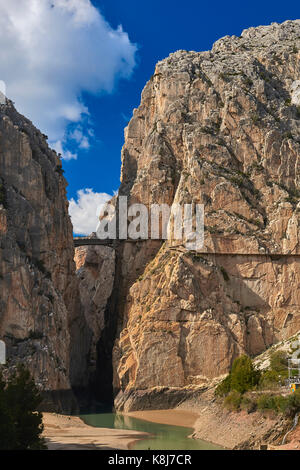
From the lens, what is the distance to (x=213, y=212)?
246 ft

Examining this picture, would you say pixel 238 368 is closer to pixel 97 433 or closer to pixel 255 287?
pixel 97 433

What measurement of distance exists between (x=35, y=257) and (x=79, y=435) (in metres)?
26.7

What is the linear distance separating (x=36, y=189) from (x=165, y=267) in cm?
1858

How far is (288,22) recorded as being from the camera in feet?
321

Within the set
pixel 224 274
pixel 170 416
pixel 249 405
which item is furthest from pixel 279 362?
pixel 224 274

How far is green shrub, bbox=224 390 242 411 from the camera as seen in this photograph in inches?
1841

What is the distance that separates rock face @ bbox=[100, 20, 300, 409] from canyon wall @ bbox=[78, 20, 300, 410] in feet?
0.46

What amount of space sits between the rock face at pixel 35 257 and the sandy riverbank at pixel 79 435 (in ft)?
21.0

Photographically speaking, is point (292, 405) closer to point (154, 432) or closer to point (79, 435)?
point (154, 432)

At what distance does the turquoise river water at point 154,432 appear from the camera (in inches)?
1716

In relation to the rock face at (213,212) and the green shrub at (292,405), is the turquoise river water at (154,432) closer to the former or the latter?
the rock face at (213,212)

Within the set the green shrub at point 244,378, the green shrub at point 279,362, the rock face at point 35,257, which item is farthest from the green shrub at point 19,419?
the green shrub at point 279,362

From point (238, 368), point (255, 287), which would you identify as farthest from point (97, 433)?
point (255, 287)

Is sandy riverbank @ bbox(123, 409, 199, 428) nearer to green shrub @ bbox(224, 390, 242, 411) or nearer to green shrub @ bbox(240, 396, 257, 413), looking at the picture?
green shrub @ bbox(224, 390, 242, 411)
